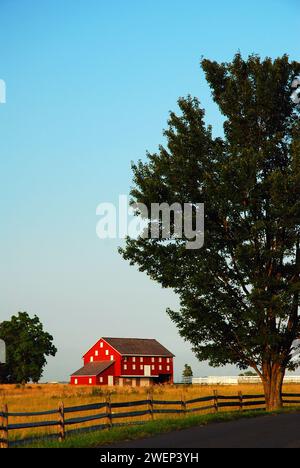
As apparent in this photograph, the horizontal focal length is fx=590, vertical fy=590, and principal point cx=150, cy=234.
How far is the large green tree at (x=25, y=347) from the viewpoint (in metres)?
98.8

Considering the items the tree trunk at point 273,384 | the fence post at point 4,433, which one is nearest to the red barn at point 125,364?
the tree trunk at point 273,384

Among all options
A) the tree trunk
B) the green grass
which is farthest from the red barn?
the green grass

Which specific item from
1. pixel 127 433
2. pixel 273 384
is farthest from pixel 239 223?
pixel 127 433

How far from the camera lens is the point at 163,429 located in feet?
67.4

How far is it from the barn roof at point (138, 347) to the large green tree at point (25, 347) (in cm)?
1115

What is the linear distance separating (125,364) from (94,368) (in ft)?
17.3

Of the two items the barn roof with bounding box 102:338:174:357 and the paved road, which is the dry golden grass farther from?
the barn roof with bounding box 102:338:174:357

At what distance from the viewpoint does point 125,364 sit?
96125mm

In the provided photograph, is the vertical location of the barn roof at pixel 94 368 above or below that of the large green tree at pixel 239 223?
below

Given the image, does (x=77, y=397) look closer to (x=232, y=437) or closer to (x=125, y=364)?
(x=232, y=437)

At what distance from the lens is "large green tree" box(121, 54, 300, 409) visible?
28.1 meters

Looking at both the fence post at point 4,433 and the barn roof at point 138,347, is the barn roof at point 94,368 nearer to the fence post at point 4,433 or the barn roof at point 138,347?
the barn roof at point 138,347
